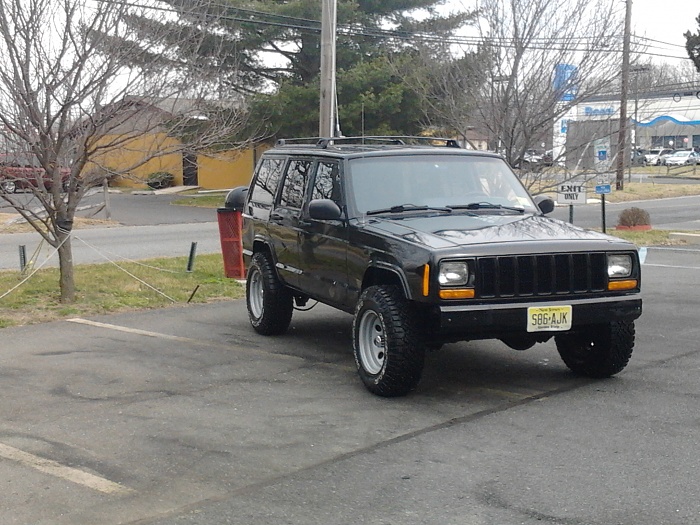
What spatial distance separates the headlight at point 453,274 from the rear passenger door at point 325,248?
4.51 ft

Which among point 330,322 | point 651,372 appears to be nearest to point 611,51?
point 330,322

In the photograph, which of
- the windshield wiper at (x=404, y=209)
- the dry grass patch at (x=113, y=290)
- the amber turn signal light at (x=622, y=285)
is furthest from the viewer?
the dry grass patch at (x=113, y=290)

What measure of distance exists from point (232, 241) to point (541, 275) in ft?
23.8

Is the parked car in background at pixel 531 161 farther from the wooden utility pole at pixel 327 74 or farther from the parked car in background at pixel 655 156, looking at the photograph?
the parked car in background at pixel 655 156

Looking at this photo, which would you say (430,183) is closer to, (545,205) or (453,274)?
(545,205)

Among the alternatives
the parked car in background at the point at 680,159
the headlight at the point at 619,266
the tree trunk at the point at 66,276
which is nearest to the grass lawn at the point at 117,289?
the tree trunk at the point at 66,276

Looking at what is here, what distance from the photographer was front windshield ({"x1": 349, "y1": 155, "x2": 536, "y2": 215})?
8.27 m

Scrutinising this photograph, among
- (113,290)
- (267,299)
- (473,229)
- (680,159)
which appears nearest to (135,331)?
(267,299)

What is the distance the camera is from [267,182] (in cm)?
1019

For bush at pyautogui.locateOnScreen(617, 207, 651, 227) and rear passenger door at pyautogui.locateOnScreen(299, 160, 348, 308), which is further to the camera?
bush at pyautogui.locateOnScreen(617, 207, 651, 227)

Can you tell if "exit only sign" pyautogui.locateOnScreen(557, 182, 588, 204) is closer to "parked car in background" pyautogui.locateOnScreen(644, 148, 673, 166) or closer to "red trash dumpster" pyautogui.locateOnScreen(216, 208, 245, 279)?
"red trash dumpster" pyautogui.locateOnScreen(216, 208, 245, 279)

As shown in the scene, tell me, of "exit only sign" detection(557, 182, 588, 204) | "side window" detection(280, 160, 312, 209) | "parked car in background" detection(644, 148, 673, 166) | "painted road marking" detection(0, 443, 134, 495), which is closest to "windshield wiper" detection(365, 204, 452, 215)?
"side window" detection(280, 160, 312, 209)

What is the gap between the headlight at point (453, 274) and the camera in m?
6.83

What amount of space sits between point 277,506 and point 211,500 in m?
0.37
